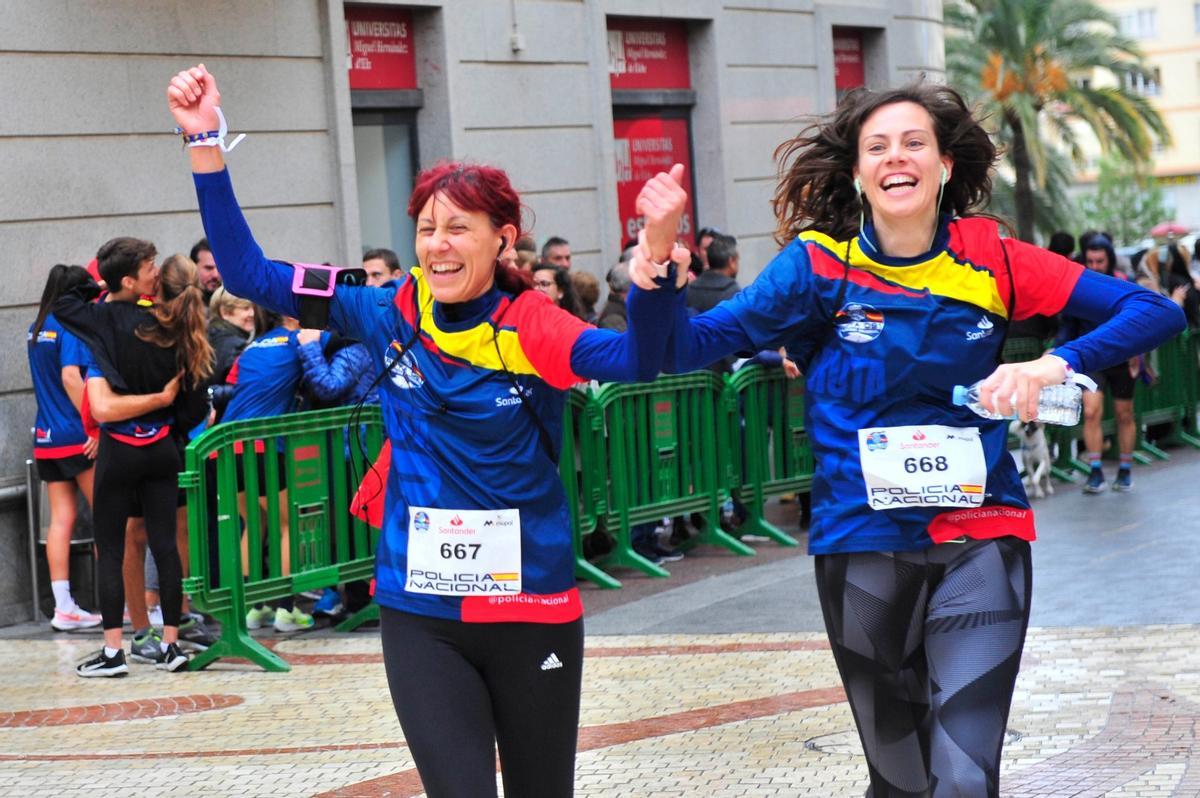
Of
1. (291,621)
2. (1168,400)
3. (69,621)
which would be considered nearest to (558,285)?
(291,621)

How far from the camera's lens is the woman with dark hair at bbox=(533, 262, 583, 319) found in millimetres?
11188

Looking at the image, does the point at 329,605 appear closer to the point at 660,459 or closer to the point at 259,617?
the point at 259,617

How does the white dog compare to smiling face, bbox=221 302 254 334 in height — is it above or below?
below

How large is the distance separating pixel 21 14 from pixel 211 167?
26.7ft

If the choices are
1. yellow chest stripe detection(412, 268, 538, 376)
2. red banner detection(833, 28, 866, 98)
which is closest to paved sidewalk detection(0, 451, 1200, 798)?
yellow chest stripe detection(412, 268, 538, 376)

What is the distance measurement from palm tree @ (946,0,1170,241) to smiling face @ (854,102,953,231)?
1158 inches

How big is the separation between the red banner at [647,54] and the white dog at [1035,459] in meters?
5.26

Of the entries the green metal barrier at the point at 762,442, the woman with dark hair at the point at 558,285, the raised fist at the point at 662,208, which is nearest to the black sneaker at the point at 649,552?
the green metal barrier at the point at 762,442

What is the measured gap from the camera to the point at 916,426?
4215mm

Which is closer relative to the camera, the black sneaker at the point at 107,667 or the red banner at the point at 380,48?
the black sneaker at the point at 107,667

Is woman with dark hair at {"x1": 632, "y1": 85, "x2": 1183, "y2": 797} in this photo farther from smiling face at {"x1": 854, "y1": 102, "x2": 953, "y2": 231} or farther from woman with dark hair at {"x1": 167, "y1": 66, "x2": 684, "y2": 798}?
woman with dark hair at {"x1": 167, "y1": 66, "x2": 684, "y2": 798}

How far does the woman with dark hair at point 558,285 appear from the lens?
11188 millimetres

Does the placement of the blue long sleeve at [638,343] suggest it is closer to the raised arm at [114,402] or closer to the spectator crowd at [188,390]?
the spectator crowd at [188,390]

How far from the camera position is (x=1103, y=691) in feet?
23.9
